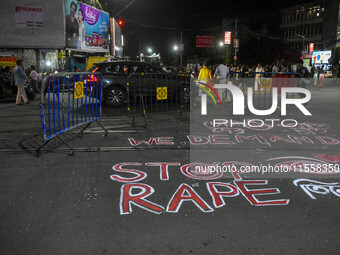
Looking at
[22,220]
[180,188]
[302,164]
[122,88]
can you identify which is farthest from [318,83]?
[22,220]

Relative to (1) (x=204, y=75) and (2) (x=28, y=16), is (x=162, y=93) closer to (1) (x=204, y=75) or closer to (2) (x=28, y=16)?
(1) (x=204, y=75)

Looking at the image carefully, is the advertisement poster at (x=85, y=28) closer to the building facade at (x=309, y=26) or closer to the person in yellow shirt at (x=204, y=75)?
the person in yellow shirt at (x=204, y=75)

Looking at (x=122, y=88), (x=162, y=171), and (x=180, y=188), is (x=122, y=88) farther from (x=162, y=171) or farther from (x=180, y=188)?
(x=180, y=188)

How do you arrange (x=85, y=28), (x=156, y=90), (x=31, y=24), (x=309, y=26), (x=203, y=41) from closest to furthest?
(x=156, y=90)
(x=31, y=24)
(x=85, y=28)
(x=203, y=41)
(x=309, y=26)

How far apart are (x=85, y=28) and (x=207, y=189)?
24.2 metres

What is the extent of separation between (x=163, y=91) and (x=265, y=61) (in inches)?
2851

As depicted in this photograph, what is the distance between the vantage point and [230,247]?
278 centimetres

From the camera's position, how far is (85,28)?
82.3ft

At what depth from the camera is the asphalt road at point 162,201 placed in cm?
285

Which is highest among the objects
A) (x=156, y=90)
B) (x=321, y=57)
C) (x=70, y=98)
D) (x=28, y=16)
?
(x=28, y=16)

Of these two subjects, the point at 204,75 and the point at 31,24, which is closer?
the point at 204,75

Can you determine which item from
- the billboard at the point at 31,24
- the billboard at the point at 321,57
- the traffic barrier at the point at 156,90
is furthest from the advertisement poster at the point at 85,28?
the billboard at the point at 321,57

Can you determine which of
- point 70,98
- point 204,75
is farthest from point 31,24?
point 70,98

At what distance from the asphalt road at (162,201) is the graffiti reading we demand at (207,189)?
0.05 ft
